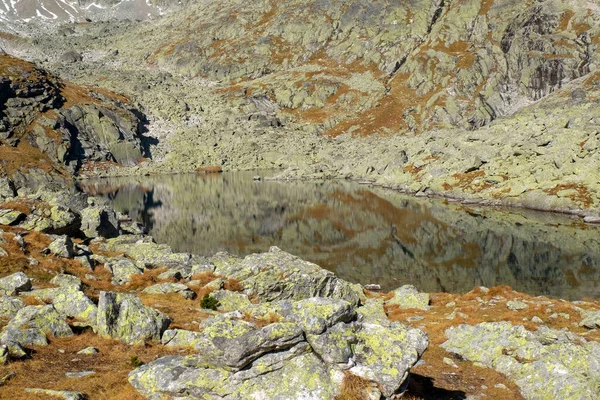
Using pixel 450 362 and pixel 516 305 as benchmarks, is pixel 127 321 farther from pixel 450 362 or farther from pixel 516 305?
pixel 516 305

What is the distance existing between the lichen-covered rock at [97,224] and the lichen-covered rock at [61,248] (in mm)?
13346

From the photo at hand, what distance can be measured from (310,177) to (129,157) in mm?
79219

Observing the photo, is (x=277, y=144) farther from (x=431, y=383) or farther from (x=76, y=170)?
(x=431, y=383)

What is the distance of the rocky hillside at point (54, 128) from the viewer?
130375mm

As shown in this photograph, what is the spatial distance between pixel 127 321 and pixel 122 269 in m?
14.3

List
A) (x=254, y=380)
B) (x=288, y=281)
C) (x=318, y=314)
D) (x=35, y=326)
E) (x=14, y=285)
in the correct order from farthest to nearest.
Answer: (x=288, y=281) < (x=14, y=285) < (x=35, y=326) < (x=318, y=314) < (x=254, y=380)

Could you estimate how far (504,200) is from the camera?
7775 cm

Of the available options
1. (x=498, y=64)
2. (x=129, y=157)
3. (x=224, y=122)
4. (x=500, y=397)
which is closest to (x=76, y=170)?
(x=129, y=157)

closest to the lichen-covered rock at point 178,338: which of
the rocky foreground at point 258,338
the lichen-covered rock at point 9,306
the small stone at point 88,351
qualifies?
the rocky foreground at point 258,338

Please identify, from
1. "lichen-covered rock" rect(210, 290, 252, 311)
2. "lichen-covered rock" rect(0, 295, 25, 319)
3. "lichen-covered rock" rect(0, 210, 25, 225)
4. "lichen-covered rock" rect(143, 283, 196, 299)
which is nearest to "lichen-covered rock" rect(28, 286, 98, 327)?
"lichen-covered rock" rect(0, 295, 25, 319)

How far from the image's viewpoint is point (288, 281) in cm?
2695

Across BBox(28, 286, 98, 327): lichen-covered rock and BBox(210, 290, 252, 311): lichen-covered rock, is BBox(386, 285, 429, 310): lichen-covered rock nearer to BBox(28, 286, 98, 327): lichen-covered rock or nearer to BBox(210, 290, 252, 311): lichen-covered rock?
BBox(210, 290, 252, 311): lichen-covered rock

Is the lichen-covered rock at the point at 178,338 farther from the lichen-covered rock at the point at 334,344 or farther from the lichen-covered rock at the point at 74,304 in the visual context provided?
the lichen-covered rock at the point at 334,344

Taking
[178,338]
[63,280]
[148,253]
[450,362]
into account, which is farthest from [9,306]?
[148,253]
